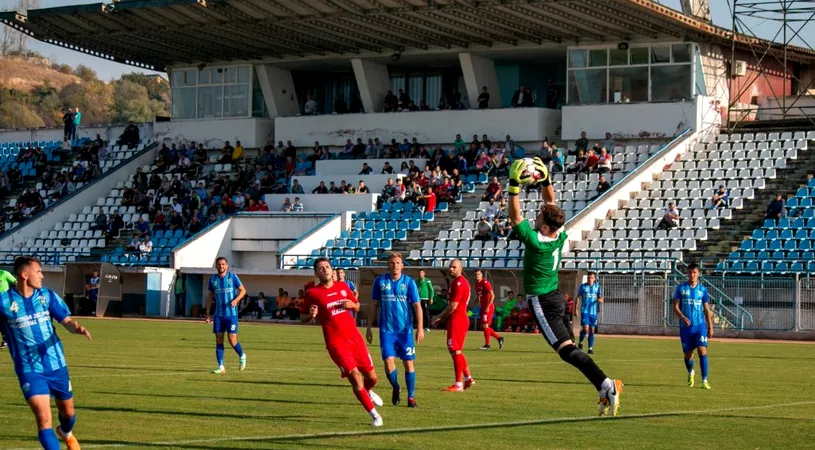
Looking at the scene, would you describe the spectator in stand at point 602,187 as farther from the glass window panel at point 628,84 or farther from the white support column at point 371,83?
the white support column at point 371,83

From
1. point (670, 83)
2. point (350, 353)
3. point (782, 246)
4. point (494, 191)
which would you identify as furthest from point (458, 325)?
point (670, 83)

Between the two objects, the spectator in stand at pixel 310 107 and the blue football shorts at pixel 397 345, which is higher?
the spectator in stand at pixel 310 107

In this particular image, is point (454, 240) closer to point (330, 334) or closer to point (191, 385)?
point (191, 385)

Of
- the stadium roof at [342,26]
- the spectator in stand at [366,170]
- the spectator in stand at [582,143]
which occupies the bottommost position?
the spectator in stand at [366,170]

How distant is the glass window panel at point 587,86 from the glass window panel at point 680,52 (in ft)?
8.62

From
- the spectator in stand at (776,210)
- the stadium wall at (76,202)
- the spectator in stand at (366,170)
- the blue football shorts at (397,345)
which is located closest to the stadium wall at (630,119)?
the spectator in stand at (776,210)

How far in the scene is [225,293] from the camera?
70.0ft

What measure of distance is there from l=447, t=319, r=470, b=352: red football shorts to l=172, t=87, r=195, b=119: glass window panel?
41.2 metres

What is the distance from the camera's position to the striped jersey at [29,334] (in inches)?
432

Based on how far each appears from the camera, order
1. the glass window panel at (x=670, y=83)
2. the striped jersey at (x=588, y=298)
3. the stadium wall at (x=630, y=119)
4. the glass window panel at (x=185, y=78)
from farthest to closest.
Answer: the glass window panel at (x=185, y=78) < the glass window panel at (x=670, y=83) < the stadium wall at (x=630, y=119) < the striped jersey at (x=588, y=298)

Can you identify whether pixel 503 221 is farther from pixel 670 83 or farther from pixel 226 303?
pixel 226 303

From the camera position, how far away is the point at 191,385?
60.2ft

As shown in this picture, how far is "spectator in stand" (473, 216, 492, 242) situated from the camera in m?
42.8

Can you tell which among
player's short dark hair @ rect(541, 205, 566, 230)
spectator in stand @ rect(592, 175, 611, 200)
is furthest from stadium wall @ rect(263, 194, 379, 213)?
player's short dark hair @ rect(541, 205, 566, 230)
